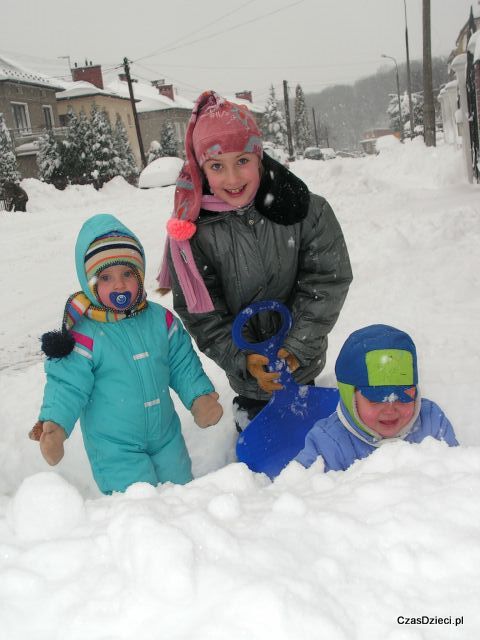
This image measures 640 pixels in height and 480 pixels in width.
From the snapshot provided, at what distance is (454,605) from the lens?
1048mm

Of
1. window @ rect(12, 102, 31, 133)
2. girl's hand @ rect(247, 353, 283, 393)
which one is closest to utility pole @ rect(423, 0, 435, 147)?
girl's hand @ rect(247, 353, 283, 393)

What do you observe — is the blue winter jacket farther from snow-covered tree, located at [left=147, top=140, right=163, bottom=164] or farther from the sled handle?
snow-covered tree, located at [left=147, top=140, right=163, bottom=164]

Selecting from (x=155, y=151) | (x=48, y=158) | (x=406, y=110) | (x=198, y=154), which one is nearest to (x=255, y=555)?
(x=198, y=154)

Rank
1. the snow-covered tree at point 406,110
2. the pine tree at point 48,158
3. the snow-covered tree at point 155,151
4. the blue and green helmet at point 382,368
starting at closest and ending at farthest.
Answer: the blue and green helmet at point 382,368 → the pine tree at point 48,158 → the snow-covered tree at point 155,151 → the snow-covered tree at point 406,110

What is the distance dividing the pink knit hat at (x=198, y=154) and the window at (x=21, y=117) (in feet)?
114

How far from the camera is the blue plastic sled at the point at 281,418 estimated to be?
8.90 feet

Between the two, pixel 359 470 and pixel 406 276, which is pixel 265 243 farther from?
pixel 406 276

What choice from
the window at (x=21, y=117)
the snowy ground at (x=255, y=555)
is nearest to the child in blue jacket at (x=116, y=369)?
the snowy ground at (x=255, y=555)

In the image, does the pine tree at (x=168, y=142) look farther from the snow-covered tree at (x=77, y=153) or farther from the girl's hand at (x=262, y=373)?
the girl's hand at (x=262, y=373)

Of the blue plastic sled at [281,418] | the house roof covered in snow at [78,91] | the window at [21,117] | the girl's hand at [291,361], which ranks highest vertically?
the house roof covered in snow at [78,91]

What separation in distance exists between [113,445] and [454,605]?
1696mm

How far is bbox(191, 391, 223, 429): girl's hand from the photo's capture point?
2.51 m

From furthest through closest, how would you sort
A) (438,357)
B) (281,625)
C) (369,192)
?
(369,192), (438,357), (281,625)

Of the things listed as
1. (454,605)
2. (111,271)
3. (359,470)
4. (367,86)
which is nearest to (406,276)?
(111,271)
